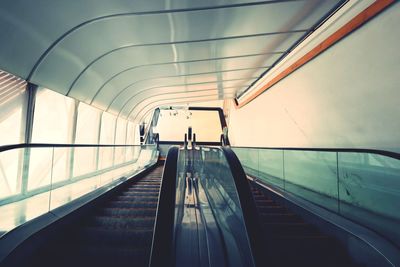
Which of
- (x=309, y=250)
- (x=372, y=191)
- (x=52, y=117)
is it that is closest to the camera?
(x=309, y=250)

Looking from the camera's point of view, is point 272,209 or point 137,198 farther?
point 137,198

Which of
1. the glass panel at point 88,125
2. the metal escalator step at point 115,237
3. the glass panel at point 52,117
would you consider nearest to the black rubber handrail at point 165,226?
the metal escalator step at point 115,237

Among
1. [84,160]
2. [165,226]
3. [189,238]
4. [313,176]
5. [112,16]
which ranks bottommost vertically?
[189,238]

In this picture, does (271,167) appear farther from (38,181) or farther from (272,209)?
(38,181)

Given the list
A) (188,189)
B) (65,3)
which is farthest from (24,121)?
(188,189)

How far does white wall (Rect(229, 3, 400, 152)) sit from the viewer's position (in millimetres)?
2764

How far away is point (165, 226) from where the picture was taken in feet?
4.65

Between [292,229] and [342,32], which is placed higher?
[342,32]

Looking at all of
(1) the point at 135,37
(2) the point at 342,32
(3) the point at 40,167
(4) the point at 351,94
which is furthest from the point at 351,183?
(1) the point at 135,37

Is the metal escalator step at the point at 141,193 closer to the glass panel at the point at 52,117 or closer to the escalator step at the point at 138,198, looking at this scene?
the escalator step at the point at 138,198

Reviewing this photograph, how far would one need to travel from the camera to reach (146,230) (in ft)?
7.70

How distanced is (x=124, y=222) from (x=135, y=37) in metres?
3.58

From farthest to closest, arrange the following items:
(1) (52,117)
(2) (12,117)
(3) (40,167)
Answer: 1. (1) (52,117)
2. (2) (12,117)
3. (3) (40,167)

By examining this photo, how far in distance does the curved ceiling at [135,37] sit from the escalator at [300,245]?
11.6 feet
